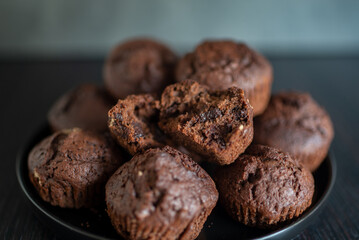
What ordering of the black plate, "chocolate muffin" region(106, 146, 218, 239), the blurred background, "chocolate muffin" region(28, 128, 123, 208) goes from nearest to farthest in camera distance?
"chocolate muffin" region(106, 146, 218, 239) → the black plate → "chocolate muffin" region(28, 128, 123, 208) → the blurred background

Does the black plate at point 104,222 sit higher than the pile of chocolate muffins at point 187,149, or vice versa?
the pile of chocolate muffins at point 187,149

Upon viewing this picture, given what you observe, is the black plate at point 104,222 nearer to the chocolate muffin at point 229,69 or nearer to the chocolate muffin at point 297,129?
the chocolate muffin at point 297,129

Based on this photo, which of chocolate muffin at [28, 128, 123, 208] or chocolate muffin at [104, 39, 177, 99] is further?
chocolate muffin at [104, 39, 177, 99]

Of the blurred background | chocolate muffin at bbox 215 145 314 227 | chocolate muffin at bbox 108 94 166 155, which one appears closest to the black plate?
chocolate muffin at bbox 215 145 314 227

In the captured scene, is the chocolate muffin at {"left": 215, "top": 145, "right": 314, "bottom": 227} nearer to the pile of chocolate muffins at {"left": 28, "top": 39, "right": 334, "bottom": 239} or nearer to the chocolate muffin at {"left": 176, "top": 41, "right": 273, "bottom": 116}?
the pile of chocolate muffins at {"left": 28, "top": 39, "right": 334, "bottom": 239}

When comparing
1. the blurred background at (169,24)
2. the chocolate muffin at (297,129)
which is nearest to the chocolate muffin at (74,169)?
the chocolate muffin at (297,129)

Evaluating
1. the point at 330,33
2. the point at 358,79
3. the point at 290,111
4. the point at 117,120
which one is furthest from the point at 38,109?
the point at 330,33
